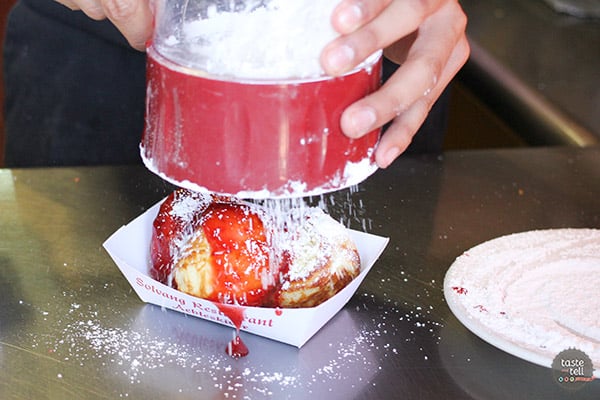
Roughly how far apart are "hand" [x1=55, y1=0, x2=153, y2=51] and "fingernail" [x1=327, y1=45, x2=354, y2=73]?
0.25m

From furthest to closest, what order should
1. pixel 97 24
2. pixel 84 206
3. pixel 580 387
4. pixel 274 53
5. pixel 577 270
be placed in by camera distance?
pixel 97 24
pixel 84 206
pixel 577 270
pixel 580 387
pixel 274 53

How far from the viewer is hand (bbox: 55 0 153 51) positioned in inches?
34.8

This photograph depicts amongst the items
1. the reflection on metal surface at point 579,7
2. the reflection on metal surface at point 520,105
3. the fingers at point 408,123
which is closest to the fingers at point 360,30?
the fingers at point 408,123

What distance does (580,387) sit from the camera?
0.87 metres

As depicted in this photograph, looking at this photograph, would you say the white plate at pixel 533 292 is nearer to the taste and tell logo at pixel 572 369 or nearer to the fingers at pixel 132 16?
the taste and tell logo at pixel 572 369

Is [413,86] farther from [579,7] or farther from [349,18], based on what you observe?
[579,7]

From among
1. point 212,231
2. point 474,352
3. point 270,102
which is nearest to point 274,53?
point 270,102

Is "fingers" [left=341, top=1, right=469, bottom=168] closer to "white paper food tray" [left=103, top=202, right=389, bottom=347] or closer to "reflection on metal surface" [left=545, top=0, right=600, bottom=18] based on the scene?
"white paper food tray" [left=103, top=202, right=389, bottom=347]

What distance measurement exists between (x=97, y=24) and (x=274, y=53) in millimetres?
934

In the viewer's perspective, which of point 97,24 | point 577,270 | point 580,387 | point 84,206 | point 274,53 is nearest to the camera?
point 274,53

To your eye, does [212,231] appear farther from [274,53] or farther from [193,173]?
[274,53]

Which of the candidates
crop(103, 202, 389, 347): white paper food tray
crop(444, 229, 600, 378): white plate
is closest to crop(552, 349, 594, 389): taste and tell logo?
crop(444, 229, 600, 378): white plate

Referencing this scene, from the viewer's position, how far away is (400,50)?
1137 millimetres

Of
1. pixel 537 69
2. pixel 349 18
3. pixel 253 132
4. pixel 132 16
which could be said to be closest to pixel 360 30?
pixel 349 18
